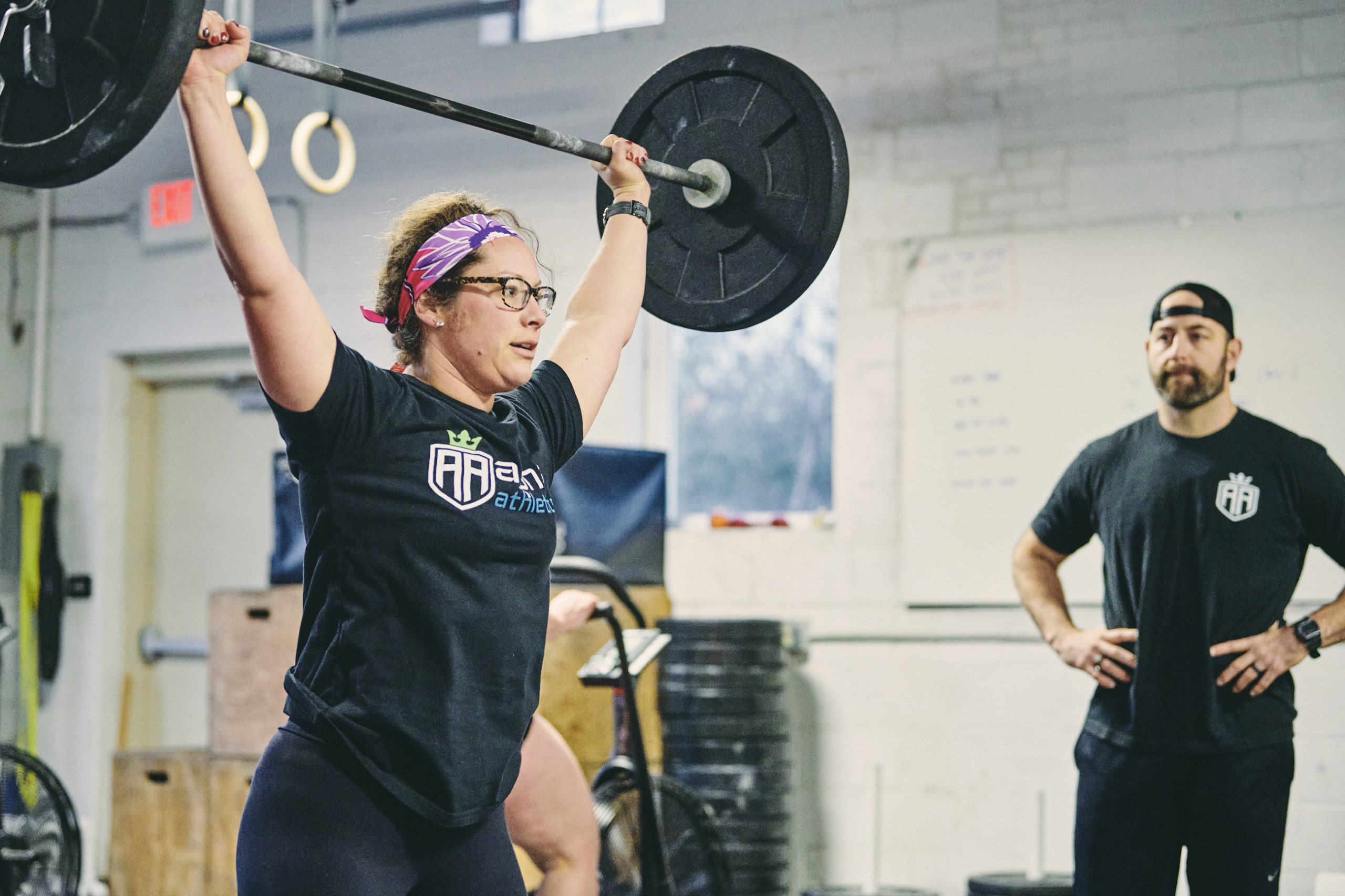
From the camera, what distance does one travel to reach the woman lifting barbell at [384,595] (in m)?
1.28

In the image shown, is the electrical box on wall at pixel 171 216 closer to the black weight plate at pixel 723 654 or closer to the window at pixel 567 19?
the window at pixel 567 19

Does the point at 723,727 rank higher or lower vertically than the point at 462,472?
lower

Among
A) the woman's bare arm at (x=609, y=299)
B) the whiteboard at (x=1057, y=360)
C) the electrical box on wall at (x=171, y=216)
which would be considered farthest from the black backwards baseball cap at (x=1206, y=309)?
the electrical box on wall at (x=171, y=216)

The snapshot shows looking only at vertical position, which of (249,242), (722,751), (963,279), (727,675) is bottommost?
(722,751)

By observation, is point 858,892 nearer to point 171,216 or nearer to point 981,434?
point 981,434

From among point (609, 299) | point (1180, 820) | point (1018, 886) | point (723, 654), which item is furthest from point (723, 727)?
point (609, 299)

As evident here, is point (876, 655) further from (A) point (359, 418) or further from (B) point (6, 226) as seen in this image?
(B) point (6, 226)

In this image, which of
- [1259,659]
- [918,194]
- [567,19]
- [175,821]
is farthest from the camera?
[567,19]

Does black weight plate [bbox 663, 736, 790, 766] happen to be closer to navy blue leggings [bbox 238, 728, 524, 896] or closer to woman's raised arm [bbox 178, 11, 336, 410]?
navy blue leggings [bbox 238, 728, 524, 896]

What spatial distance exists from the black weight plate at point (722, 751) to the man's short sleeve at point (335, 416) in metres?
2.76

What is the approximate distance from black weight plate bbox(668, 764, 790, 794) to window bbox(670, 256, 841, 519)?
38.7 inches

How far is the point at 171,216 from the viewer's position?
5340 mm

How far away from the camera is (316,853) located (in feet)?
4.39

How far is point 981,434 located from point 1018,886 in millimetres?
1383
